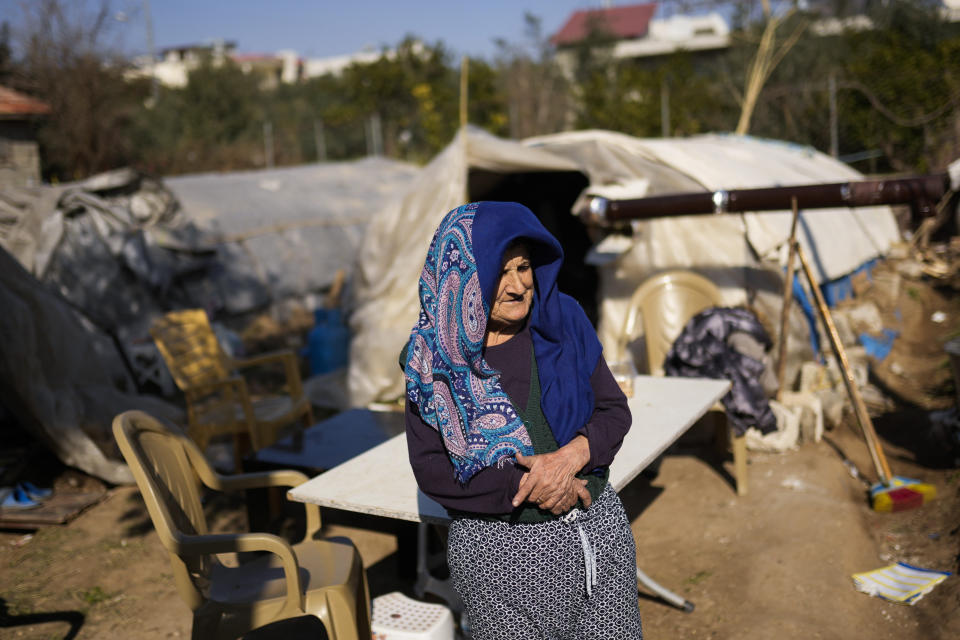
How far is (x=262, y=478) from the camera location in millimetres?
3139

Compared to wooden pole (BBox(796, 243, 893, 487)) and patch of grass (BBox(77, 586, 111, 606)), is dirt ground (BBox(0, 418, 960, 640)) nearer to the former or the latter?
patch of grass (BBox(77, 586, 111, 606))

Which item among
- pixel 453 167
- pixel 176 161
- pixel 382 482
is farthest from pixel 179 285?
pixel 176 161

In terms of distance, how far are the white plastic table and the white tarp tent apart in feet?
8.71

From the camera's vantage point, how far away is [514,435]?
198cm

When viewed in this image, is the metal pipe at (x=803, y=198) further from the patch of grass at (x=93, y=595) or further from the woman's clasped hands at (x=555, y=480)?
the patch of grass at (x=93, y=595)

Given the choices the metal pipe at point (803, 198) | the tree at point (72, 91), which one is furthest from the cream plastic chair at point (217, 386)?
the tree at point (72, 91)

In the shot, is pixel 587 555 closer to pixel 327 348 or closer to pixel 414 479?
pixel 414 479

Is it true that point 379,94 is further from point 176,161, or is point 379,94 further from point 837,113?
point 837,113

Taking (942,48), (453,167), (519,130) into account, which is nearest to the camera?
(453,167)

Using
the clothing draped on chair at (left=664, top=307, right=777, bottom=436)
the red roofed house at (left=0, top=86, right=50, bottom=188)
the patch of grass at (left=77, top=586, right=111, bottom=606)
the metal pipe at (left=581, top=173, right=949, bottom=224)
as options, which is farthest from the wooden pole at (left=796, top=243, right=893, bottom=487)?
the red roofed house at (left=0, top=86, right=50, bottom=188)

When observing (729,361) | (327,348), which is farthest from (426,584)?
(327,348)

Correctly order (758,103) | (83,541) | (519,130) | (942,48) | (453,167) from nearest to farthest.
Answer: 1. (83,541)
2. (453,167)
3. (942,48)
4. (758,103)
5. (519,130)

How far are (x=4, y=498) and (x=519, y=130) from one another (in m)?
17.4

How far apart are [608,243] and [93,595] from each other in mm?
4530
